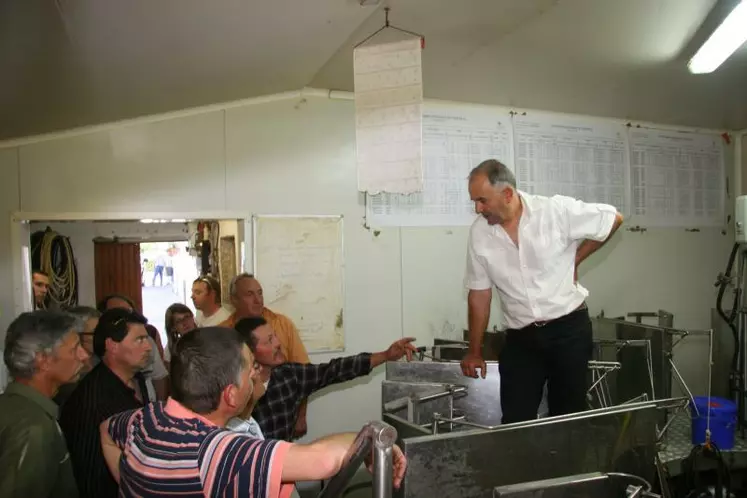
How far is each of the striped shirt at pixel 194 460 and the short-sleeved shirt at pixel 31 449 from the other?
0.36m

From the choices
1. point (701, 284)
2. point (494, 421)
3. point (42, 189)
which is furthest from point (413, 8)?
point (701, 284)

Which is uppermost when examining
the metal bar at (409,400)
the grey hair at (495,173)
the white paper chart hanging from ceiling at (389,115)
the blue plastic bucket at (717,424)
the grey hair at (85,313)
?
the white paper chart hanging from ceiling at (389,115)

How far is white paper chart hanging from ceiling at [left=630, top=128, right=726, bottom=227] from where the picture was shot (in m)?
3.76

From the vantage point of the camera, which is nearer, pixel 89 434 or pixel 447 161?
pixel 89 434

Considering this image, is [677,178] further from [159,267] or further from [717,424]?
[159,267]

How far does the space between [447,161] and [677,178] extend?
185cm

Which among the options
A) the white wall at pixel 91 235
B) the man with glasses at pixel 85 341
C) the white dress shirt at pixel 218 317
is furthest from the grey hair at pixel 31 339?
the white wall at pixel 91 235

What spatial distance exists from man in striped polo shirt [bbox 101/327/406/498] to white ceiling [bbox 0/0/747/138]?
86 centimetres

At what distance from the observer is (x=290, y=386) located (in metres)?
2.13

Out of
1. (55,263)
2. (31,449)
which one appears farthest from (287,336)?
(55,263)

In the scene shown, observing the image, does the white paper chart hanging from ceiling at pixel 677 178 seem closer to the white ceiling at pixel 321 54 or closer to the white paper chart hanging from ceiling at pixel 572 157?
the white paper chart hanging from ceiling at pixel 572 157

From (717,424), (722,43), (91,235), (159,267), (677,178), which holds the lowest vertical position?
(717,424)

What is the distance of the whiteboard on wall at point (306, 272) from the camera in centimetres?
293

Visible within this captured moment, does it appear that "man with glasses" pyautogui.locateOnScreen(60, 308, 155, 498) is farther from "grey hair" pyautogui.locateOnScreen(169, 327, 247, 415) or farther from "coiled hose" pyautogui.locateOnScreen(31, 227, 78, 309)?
"coiled hose" pyautogui.locateOnScreen(31, 227, 78, 309)
